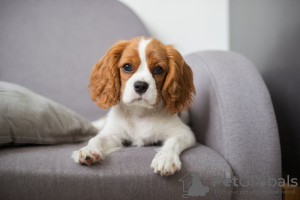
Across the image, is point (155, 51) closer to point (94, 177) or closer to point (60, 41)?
point (94, 177)

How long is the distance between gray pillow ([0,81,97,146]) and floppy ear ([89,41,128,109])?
0.27 meters

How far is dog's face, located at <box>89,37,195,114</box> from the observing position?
4.30 feet

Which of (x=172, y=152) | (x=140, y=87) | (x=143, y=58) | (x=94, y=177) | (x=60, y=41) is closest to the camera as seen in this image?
(x=94, y=177)

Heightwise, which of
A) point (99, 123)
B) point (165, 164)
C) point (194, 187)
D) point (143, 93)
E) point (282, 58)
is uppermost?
point (282, 58)

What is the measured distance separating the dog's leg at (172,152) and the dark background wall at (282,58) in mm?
714

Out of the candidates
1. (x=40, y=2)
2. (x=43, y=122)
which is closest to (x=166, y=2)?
(x=40, y=2)

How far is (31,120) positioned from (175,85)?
2.78ft

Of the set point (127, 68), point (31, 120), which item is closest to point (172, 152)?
point (127, 68)

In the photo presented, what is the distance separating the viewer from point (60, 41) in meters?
Answer: 2.26

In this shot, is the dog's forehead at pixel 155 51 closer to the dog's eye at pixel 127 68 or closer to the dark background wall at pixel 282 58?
the dog's eye at pixel 127 68

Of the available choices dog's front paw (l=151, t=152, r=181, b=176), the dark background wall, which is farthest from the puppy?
the dark background wall

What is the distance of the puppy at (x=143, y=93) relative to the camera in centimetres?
129

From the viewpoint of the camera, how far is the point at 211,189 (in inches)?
40.9

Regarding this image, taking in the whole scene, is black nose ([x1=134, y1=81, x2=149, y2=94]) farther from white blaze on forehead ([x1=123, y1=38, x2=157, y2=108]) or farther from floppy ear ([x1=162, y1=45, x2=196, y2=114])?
floppy ear ([x1=162, y1=45, x2=196, y2=114])
